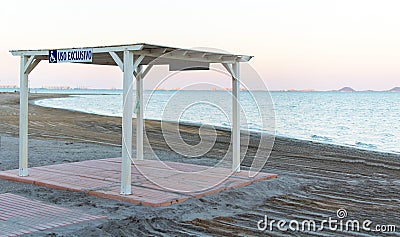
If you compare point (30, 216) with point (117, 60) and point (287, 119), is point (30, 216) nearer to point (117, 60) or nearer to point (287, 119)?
point (117, 60)

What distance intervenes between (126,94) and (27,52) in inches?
103

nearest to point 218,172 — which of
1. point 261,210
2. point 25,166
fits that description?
point 261,210

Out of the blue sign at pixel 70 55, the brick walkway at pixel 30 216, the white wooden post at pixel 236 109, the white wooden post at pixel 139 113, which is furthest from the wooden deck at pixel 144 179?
the blue sign at pixel 70 55

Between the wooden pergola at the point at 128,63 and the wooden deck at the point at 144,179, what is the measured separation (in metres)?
0.36

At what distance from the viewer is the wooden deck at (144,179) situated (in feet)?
23.8

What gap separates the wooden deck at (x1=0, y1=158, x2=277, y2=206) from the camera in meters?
7.25

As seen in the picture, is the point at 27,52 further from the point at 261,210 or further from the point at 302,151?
the point at 302,151

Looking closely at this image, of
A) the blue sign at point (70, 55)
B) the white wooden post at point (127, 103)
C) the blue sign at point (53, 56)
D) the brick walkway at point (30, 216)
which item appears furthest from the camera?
the blue sign at point (53, 56)

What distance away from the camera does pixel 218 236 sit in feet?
17.8

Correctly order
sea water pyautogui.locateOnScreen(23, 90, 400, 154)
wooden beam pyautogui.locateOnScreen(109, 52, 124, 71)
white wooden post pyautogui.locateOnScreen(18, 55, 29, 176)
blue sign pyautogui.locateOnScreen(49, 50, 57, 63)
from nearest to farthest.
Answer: wooden beam pyautogui.locateOnScreen(109, 52, 124, 71), blue sign pyautogui.locateOnScreen(49, 50, 57, 63), white wooden post pyautogui.locateOnScreen(18, 55, 29, 176), sea water pyautogui.locateOnScreen(23, 90, 400, 154)

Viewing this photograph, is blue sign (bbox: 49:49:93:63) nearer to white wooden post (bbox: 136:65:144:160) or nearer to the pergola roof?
the pergola roof

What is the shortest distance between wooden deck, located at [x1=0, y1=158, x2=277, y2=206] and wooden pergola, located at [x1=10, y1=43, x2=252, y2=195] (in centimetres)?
36

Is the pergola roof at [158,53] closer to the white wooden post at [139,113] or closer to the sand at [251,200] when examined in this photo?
the white wooden post at [139,113]

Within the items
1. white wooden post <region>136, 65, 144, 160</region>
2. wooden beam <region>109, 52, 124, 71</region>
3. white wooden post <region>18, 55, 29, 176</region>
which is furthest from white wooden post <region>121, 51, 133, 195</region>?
white wooden post <region>136, 65, 144, 160</region>
